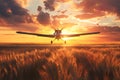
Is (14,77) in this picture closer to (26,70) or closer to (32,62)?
(26,70)

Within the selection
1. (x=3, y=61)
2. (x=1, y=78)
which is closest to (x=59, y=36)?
(x=3, y=61)

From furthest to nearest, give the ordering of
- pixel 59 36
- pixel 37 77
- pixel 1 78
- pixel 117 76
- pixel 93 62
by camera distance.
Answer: pixel 59 36
pixel 93 62
pixel 37 77
pixel 1 78
pixel 117 76

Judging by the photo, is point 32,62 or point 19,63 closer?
point 19,63

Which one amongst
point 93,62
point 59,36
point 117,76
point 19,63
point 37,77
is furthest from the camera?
point 59,36

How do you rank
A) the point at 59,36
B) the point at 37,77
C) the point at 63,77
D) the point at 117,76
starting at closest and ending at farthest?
the point at 63,77
the point at 117,76
the point at 37,77
the point at 59,36

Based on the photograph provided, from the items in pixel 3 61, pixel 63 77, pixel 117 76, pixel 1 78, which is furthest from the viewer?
pixel 3 61

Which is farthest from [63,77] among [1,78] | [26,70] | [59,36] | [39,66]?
[59,36]

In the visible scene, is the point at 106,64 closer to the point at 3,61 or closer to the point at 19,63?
the point at 19,63

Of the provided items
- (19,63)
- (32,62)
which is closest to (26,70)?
(19,63)

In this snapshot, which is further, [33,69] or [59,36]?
[59,36]
